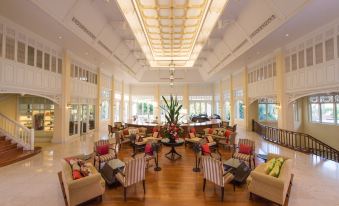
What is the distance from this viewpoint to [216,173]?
3.87 metres

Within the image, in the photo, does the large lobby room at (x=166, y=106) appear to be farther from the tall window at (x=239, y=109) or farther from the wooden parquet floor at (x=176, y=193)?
the tall window at (x=239, y=109)

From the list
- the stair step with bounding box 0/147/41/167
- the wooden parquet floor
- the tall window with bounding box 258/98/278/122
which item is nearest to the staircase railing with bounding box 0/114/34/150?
the stair step with bounding box 0/147/41/167

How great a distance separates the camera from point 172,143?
6.37 m

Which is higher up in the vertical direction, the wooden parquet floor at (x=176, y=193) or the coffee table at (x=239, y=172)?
the coffee table at (x=239, y=172)

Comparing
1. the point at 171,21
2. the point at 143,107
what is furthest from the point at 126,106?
the point at 171,21

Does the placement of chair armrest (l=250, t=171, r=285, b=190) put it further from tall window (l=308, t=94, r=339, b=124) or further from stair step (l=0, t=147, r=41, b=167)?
tall window (l=308, t=94, r=339, b=124)

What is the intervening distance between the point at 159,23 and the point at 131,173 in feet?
22.6

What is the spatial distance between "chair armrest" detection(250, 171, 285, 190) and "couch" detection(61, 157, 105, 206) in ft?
10.7

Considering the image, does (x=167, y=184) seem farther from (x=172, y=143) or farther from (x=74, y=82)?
(x=74, y=82)

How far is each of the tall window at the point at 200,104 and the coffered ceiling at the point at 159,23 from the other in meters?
8.42

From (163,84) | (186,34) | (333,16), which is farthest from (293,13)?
(163,84)

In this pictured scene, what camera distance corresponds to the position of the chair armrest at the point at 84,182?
3273mm

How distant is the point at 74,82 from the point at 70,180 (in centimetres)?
785

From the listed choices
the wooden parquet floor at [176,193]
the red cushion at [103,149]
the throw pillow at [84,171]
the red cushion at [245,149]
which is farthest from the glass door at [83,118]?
the red cushion at [245,149]
